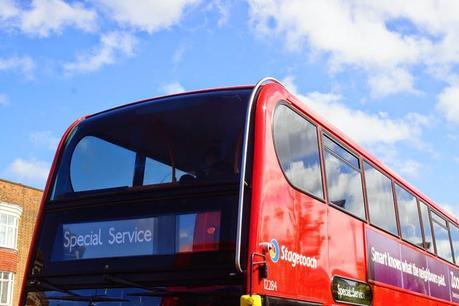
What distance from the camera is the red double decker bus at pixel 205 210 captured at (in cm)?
505

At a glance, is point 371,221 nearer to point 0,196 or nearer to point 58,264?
point 58,264

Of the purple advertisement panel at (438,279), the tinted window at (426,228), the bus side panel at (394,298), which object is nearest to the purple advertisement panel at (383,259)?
the bus side panel at (394,298)

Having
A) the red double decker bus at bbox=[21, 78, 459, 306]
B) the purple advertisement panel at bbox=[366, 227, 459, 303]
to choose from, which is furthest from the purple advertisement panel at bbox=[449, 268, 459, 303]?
the red double decker bus at bbox=[21, 78, 459, 306]

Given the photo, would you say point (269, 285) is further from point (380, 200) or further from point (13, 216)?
point (13, 216)

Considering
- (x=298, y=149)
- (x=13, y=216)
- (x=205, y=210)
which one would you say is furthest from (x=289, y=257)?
(x=13, y=216)

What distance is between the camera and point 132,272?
5262 millimetres

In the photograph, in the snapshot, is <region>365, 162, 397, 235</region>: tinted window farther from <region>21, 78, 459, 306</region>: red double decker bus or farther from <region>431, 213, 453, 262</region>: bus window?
<region>431, 213, 453, 262</region>: bus window

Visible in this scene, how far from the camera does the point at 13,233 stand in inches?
1199

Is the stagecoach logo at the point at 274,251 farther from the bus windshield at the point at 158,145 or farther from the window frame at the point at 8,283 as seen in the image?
the window frame at the point at 8,283

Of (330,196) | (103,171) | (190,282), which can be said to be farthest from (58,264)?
(330,196)

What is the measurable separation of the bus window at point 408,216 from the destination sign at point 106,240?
15.3 ft

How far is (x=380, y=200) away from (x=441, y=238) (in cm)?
380

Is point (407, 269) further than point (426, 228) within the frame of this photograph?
No

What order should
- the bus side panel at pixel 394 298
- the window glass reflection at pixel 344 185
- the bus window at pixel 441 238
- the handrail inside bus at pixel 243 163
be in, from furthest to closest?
the bus window at pixel 441 238 → the bus side panel at pixel 394 298 → the window glass reflection at pixel 344 185 → the handrail inside bus at pixel 243 163
